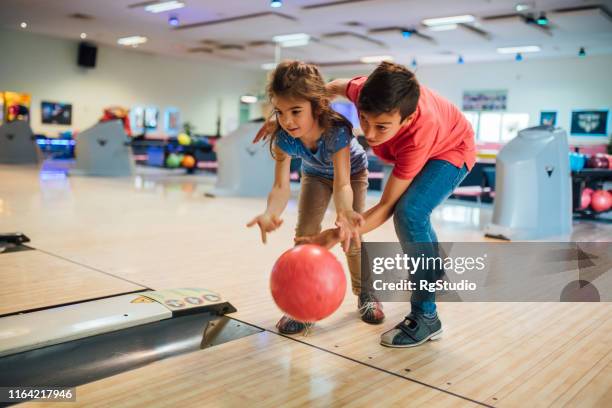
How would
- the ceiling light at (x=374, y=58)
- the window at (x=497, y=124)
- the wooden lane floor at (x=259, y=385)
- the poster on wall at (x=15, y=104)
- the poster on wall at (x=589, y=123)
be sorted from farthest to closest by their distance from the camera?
1. the window at (x=497, y=124)
2. the ceiling light at (x=374, y=58)
3. the poster on wall at (x=589, y=123)
4. the poster on wall at (x=15, y=104)
5. the wooden lane floor at (x=259, y=385)

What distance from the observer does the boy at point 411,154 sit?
153 centimetres

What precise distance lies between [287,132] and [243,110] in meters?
15.8

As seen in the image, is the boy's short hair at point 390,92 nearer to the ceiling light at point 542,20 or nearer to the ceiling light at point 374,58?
the ceiling light at point 542,20

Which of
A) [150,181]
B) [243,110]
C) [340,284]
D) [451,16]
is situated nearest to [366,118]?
[340,284]

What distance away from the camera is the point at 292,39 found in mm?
11391

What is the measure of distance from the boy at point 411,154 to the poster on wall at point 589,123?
465 inches

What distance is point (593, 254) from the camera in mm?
3760

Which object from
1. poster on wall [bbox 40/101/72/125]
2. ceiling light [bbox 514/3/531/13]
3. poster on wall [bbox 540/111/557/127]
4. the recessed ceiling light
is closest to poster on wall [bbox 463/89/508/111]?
poster on wall [bbox 540/111/557/127]

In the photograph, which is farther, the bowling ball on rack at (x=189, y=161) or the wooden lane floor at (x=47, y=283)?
the bowling ball on rack at (x=189, y=161)

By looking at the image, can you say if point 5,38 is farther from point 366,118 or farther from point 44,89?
point 366,118

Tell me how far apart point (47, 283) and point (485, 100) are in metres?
12.9

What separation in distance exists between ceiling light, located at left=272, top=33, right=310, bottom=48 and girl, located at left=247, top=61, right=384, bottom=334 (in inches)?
370

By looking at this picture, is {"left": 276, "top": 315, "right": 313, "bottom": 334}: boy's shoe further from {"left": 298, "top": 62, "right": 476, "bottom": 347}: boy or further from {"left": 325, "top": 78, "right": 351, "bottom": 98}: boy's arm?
{"left": 325, "top": 78, "right": 351, "bottom": 98}: boy's arm

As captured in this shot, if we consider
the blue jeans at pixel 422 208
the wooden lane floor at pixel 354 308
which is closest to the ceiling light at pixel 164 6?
the wooden lane floor at pixel 354 308
